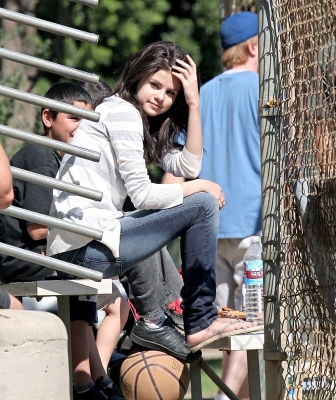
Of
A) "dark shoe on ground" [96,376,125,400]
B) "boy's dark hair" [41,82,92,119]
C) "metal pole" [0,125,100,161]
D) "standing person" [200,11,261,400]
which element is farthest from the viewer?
"standing person" [200,11,261,400]

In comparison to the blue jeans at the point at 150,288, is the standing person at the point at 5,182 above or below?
above

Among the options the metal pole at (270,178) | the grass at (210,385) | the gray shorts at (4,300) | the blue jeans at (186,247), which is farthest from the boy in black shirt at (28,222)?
the grass at (210,385)

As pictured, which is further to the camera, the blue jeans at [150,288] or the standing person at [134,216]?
the blue jeans at [150,288]

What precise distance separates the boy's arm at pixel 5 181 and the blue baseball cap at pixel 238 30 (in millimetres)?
3152

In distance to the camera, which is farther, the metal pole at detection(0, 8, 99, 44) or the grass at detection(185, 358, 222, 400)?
the grass at detection(185, 358, 222, 400)

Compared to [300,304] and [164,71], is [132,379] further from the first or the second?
[164,71]

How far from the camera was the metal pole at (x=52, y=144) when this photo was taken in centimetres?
355

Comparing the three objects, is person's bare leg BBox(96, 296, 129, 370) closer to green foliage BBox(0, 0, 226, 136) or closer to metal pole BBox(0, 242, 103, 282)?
metal pole BBox(0, 242, 103, 282)

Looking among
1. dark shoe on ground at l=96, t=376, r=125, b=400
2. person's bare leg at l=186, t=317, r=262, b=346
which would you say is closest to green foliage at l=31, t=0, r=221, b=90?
dark shoe on ground at l=96, t=376, r=125, b=400

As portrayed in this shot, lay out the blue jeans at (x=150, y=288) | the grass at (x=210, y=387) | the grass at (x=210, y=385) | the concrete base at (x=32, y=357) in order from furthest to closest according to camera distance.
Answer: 1. the grass at (x=210, y=385)
2. the grass at (x=210, y=387)
3. the blue jeans at (x=150, y=288)
4. the concrete base at (x=32, y=357)

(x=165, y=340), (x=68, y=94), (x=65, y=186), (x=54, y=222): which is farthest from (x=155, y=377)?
(x=68, y=94)

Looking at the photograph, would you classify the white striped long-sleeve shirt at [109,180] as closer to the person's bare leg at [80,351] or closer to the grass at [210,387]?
the person's bare leg at [80,351]

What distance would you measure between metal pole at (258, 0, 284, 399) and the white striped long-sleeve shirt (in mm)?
441

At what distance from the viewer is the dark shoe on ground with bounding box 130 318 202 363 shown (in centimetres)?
419
